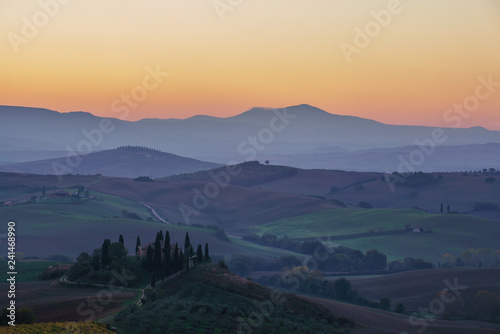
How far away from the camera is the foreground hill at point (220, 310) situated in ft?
148

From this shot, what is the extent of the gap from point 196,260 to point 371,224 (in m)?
110

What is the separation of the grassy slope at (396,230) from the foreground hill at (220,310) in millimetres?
82416

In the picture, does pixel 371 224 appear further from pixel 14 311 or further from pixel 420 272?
pixel 14 311

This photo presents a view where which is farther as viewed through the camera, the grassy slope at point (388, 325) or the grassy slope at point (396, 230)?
the grassy slope at point (396, 230)

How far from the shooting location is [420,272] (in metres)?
109

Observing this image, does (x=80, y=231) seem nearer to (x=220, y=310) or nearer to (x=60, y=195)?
(x=60, y=195)

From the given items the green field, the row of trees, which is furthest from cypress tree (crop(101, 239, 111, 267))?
the green field

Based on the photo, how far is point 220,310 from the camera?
50.2 metres

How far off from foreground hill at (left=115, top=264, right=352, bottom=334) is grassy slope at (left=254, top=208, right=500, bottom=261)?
3245 inches

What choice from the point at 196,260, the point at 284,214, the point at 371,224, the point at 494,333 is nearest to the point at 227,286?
the point at 196,260

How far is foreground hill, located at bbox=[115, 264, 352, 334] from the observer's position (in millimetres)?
45031

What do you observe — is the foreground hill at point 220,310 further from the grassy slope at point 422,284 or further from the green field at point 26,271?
the grassy slope at point 422,284

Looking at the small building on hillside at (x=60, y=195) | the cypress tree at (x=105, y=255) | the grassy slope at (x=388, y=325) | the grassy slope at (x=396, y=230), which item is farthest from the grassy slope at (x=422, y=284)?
the small building on hillside at (x=60, y=195)

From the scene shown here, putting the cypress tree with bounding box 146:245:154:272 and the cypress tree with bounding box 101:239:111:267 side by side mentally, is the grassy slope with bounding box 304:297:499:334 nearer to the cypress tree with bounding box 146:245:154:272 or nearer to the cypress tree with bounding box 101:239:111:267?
the cypress tree with bounding box 146:245:154:272
